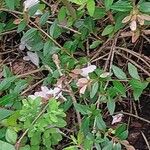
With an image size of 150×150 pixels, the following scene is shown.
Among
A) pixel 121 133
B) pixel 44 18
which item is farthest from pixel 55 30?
pixel 121 133

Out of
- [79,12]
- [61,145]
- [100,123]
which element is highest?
[79,12]

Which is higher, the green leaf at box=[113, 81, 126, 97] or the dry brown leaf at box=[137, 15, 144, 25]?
the dry brown leaf at box=[137, 15, 144, 25]

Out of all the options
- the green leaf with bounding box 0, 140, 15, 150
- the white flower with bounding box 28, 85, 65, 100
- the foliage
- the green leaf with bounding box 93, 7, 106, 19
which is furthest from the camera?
the green leaf with bounding box 93, 7, 106, 19

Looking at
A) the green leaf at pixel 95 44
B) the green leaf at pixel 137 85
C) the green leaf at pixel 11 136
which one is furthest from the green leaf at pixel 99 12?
the green leaf at pixel 11 136

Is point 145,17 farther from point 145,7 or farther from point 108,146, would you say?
point 108,146

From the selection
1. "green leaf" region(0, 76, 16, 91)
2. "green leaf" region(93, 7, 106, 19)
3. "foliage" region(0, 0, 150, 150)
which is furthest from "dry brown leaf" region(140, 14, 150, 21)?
"green leaf" region(0, 76, 16, 91)

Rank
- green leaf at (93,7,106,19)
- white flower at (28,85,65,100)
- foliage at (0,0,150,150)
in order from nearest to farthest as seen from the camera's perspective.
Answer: foliage at (0,0,150,150), white flower at (28,85,65,100), green leaf at (93,7,106,19)

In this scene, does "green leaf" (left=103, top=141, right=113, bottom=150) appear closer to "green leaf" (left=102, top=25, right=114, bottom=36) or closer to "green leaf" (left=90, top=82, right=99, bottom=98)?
"green leaf" (left=90, top=82, right=99, bottom=98)

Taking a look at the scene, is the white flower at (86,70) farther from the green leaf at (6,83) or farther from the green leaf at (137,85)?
the green leaf at (6,83)

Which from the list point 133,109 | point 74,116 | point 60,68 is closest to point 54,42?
point 60,68

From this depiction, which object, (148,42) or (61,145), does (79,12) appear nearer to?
(148,42)

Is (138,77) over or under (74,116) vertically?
over
